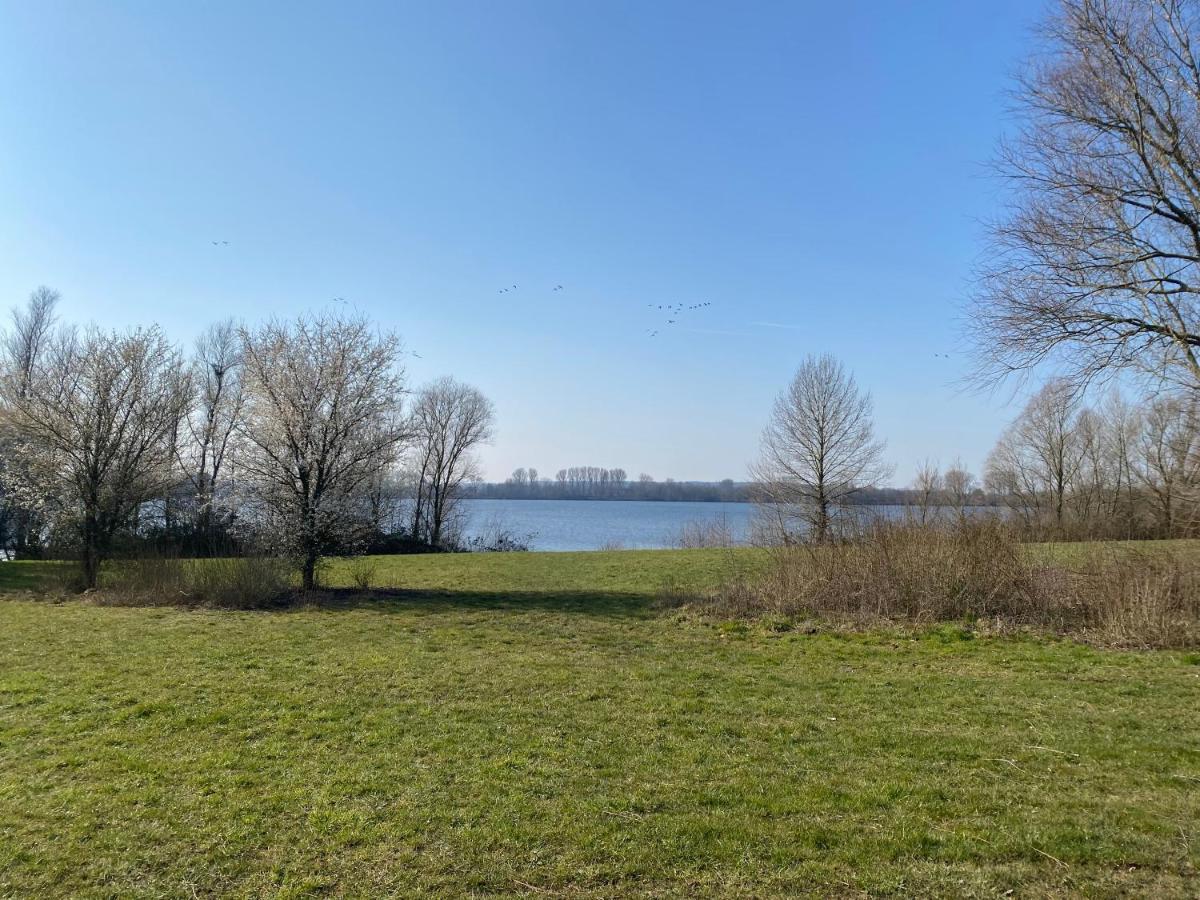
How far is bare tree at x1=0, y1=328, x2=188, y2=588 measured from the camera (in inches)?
697

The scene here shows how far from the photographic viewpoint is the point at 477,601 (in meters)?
16.3

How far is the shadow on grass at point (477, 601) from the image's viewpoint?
48.4 feet

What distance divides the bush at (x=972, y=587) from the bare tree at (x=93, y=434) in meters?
15.8

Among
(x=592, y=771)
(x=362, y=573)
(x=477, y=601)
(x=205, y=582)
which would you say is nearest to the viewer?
(x=592, y=771)

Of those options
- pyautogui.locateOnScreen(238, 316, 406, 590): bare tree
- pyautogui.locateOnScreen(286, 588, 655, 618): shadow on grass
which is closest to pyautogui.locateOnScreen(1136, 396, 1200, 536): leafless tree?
pyautogui.locateOnScreen(286, 588, 655, 618): shadow on grass

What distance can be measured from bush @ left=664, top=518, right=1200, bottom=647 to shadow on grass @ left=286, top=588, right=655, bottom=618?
7.33ft

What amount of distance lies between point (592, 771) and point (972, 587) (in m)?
10.0

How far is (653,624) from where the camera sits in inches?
508

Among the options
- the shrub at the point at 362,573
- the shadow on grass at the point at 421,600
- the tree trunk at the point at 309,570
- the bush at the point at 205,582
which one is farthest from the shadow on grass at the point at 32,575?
the shrub at the point at 362,573

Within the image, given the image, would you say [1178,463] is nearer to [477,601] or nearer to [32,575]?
[477,601]

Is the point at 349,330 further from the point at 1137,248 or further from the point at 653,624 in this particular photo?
the point at 1137,248

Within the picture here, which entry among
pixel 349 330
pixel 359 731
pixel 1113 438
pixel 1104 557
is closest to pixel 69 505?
pixel 349 330

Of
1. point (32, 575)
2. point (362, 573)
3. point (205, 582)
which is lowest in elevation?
point (32, 575)

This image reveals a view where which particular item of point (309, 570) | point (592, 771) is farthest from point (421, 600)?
point (592, 771)
